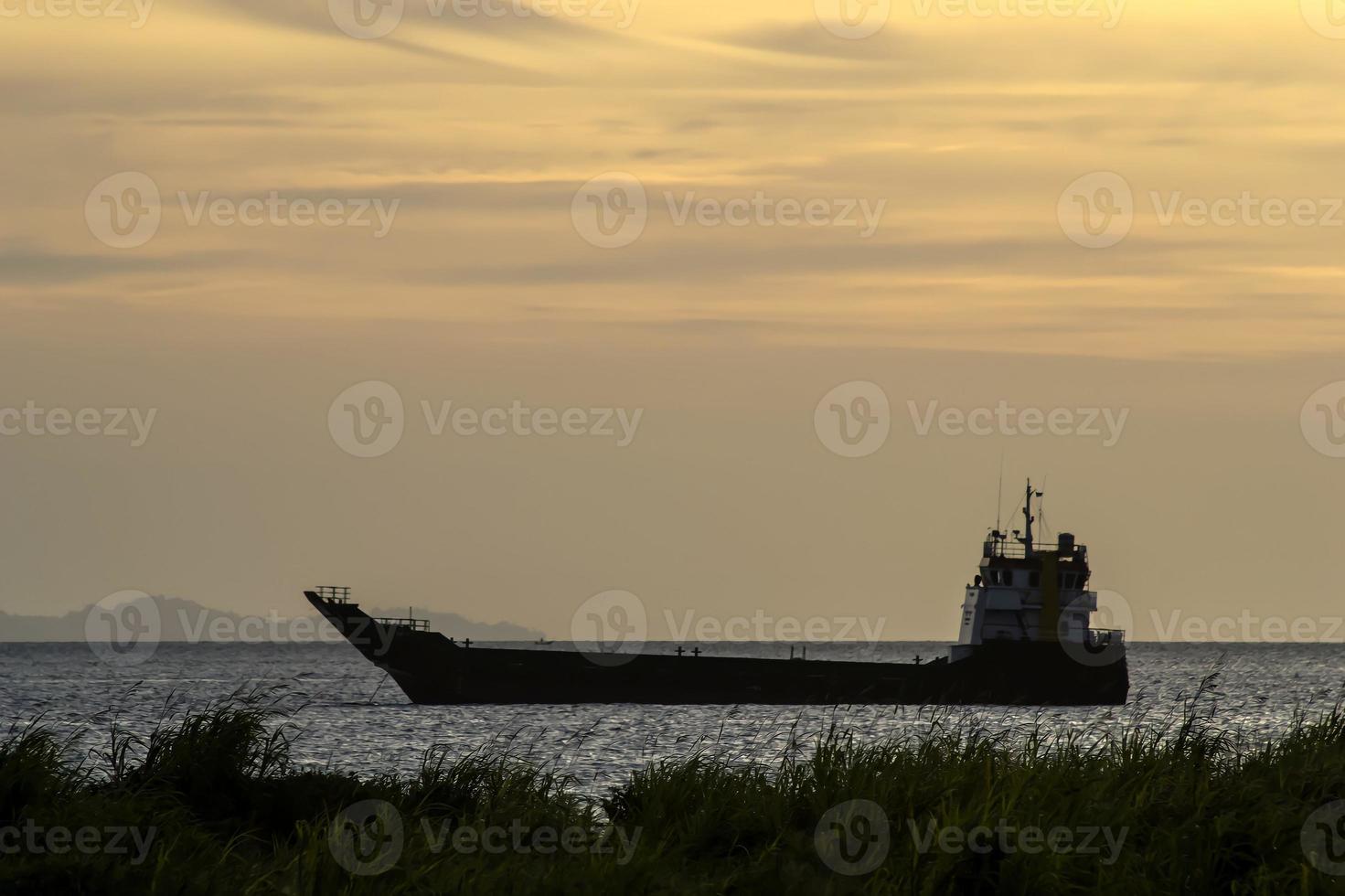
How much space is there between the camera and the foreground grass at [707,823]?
34.4ft

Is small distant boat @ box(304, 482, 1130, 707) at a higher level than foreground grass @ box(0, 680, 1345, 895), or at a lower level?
higher

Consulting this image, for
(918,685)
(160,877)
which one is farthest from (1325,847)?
(918,685)

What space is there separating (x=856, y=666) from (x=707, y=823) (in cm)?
4874

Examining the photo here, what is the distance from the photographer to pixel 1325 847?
1136 cm

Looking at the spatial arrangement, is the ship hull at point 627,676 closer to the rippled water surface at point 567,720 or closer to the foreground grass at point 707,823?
the rippled water surface at point 567,720

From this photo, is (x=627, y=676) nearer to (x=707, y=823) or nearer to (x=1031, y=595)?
(x=1031, y=595)

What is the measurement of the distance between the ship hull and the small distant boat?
0.05 metres

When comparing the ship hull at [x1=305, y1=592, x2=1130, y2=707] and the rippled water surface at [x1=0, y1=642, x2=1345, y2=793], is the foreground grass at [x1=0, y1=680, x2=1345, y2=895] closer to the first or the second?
the rippled water surface at [x1=0, y1=642, x2=1345, y2=793]

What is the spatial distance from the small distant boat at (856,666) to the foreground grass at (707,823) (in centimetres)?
4380

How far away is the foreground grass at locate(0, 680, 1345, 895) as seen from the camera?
1048 cm

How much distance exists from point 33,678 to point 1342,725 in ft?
369

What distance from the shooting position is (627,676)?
6044cm

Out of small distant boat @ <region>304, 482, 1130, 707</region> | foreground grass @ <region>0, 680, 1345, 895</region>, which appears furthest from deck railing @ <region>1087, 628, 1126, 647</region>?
foreground grass @ <region>0, 680, 1345, 895</region>

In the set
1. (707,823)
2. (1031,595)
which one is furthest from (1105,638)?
(707,823)
